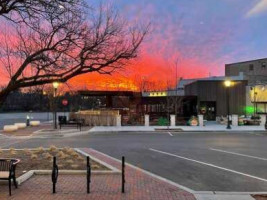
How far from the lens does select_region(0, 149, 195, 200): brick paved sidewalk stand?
10117 mm

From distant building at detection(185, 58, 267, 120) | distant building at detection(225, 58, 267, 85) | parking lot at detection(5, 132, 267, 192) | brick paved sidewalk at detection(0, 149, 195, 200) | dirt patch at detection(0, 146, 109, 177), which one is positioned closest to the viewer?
brick paved sidewalk at detection(0, 149, 195, 200)

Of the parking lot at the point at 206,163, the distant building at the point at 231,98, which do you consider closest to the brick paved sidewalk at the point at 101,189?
the parking lot at the point at 206,163

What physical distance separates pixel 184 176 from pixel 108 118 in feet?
99.1

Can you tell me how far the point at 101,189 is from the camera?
1102 centimetres

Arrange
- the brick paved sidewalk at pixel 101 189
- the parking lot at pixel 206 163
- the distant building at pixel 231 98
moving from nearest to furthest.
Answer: the brick paved sidewalk at pixel 101 189
the parking lot at pixel 206 163
the distant building at pixel 231 98

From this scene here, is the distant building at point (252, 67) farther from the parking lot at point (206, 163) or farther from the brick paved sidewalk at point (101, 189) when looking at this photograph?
the brick paved sidewalk at point (101, 189)

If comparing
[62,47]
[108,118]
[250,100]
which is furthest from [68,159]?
[250,100]

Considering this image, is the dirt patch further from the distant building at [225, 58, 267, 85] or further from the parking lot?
the distant building at [225, 58, 267, 85]

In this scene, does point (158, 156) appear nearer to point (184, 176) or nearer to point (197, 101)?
point (184, 176)

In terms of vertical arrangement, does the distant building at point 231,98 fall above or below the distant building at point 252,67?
below

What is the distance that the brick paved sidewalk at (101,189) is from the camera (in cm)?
1012

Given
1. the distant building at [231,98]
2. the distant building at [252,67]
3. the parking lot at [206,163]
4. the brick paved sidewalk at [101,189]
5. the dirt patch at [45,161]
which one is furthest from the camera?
the distant building at [252,67]

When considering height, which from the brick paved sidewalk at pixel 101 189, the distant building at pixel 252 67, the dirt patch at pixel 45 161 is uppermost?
the distant building at pixel 252 67

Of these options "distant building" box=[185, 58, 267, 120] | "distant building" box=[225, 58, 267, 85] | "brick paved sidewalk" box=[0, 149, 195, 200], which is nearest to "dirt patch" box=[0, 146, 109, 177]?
"brick paved sidewalk" box=[0, 149, 195, 200]
